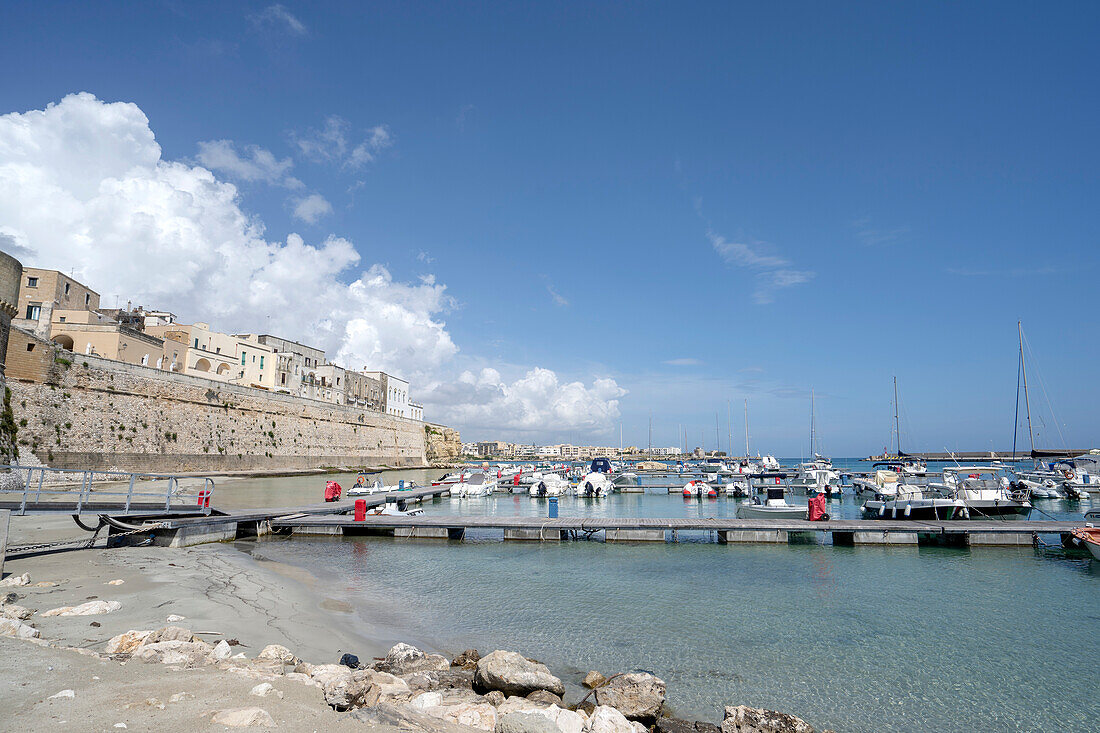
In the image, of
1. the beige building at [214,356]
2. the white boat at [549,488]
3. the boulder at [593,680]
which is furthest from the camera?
the beige building at [214,356]

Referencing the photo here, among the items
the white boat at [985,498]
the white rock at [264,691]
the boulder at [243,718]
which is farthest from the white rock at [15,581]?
the white boat at [985,498]

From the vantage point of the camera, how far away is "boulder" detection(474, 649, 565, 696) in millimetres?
7008

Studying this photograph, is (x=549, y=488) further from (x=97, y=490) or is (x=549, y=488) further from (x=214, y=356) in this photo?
(x=214, y=356)

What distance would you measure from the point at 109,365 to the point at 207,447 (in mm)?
9124

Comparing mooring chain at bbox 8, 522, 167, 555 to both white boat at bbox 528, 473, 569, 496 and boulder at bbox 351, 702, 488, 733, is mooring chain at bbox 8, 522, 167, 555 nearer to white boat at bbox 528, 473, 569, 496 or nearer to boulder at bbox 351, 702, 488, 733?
boulder at bbox 351, 702, 488, 733

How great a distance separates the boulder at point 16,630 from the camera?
6.56 meters

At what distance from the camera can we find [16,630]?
22.0 feet

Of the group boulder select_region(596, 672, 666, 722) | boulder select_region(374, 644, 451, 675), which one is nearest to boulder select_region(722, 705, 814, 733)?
boulder select_region(596, 672, 666, 722)

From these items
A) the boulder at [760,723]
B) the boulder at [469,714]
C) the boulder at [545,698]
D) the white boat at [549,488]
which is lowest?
the white boat at [549,488]

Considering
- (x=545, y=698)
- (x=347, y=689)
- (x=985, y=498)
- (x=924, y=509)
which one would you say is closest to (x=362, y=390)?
(x=924, y=509)

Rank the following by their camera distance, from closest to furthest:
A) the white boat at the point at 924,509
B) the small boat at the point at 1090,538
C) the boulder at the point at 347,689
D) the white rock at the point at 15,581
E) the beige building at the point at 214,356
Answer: the boulder at the point at 347,689 → the white rock at the point at 15,581 → the small boat at the point at 1090,538 → the white boat at the point at 924,509 → the beige building at the point at 214,356

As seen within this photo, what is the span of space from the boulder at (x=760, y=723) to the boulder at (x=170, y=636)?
6776 millimetres

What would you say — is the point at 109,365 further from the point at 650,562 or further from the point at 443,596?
the point at 650,562

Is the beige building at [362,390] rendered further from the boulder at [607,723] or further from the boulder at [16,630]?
the boulder at [607,723]
